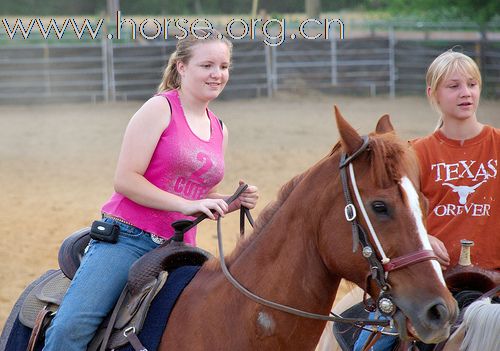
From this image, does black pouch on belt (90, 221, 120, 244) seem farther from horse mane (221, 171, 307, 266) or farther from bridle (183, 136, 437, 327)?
bridle (183, 136, 437, 327)

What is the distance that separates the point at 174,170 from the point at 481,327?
1415mm

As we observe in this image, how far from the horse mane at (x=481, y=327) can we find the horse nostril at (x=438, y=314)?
0.72 metres

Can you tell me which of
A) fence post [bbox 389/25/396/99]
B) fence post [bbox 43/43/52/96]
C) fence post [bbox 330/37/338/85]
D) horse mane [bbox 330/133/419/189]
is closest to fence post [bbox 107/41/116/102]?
fence post [bbox 43/43/52/96]

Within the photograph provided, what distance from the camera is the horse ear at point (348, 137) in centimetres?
273

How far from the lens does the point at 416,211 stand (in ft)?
8.64

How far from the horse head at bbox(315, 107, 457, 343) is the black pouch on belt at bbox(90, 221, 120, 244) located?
3.12 feet

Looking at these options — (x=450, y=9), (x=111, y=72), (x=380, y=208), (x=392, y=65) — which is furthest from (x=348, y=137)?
(x=450, y=9)

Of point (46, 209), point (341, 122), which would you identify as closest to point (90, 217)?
point (46, 209)

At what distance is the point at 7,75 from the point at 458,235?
20675mm

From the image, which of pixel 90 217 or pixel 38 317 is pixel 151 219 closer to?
pixel 38 317

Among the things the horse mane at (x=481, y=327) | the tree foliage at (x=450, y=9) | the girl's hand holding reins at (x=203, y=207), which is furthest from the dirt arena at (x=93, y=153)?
the tree foliage at (x=450, y=9)

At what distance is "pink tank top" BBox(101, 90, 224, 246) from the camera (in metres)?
3.34

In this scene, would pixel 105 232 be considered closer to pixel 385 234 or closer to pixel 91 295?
pixel 91 295

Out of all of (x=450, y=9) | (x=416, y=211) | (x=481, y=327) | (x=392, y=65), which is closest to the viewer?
(x=416, y=211)
